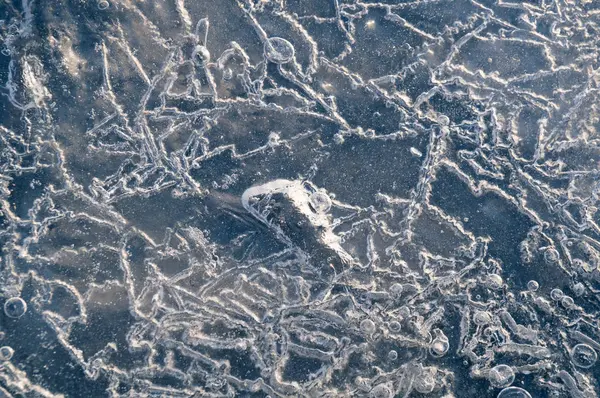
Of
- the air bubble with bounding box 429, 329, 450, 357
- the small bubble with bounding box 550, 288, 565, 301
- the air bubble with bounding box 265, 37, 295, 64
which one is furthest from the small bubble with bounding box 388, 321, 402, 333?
the air bubble with bounding box 265, 37, 295, 64

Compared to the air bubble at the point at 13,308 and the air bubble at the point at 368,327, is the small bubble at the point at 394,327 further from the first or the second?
the air bubble at the point at 13,308

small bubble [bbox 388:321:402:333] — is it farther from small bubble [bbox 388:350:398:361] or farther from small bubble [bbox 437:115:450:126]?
small bubble [bbox 437:115:450:126]

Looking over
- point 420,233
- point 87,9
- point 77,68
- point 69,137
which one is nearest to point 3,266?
point 69,137

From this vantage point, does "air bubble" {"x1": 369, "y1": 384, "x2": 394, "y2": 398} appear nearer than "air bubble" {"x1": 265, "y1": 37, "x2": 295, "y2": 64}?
Yes

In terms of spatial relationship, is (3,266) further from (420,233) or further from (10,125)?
(420,233)

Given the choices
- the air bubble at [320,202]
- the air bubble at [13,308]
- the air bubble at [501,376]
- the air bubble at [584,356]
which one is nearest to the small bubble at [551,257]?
the air bubble at [584,356]

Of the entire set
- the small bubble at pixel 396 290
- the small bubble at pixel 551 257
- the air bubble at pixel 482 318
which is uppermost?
the small bubble at pixel 551 257

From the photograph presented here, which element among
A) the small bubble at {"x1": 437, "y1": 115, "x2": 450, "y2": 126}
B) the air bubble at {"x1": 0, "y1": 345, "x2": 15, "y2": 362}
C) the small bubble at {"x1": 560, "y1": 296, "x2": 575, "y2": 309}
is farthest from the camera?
the small bubble at {"x1": 437, "y1": 115, "x2": 450, "y2": 126}

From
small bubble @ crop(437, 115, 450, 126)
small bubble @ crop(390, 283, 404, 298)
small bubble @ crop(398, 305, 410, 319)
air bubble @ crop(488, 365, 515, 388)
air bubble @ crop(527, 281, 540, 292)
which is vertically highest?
small bubble @ crop(437, 115, 450, 126)
